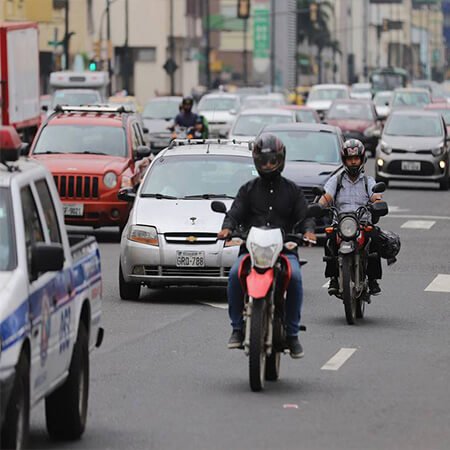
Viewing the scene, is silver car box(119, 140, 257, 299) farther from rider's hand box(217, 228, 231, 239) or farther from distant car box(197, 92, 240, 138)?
distant car box(197, 92, 240, 138)

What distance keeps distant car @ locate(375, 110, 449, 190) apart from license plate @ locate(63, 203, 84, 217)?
15276 millimetres

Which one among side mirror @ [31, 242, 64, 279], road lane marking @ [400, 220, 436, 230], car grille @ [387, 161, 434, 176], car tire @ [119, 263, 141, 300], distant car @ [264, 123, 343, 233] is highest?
side mirror @ [31, 242, 64, 279]

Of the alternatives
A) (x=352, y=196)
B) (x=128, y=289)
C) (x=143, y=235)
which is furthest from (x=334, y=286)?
(x=128, y=289)

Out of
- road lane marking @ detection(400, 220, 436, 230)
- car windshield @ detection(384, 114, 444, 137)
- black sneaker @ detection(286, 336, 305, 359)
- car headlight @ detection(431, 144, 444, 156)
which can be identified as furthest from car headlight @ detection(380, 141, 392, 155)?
black sneaker @ detection(286, 336, 305, 359)

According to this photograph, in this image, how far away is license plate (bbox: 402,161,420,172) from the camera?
3912 cm

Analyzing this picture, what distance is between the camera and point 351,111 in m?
55.3

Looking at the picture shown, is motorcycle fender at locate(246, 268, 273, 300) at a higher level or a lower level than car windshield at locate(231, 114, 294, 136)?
higher

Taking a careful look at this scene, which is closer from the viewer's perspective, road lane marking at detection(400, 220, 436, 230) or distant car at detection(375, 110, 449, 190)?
road lane marking at detection(400, 220, 436, 230)

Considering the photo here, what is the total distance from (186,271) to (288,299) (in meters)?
5.63

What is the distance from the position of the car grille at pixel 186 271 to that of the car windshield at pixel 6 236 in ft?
28.5

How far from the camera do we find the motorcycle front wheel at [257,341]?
11633 mm

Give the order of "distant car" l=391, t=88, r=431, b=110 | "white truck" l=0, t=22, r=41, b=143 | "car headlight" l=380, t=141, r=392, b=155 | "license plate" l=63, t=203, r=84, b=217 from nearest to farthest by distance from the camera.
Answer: "license plate" l=63, t=203, r=84, b=217 < "car headlight" l=380, t=141, r=392, b=155 < "white truck" l=0, t=22, r=41, b=143 < "distant car" l=391, t=88, r=431, b=110

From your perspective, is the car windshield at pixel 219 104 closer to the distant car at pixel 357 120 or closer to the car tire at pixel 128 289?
the distant car at pixel 357 120

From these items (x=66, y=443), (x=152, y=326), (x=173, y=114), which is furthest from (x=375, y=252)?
(x=173, y=114)
